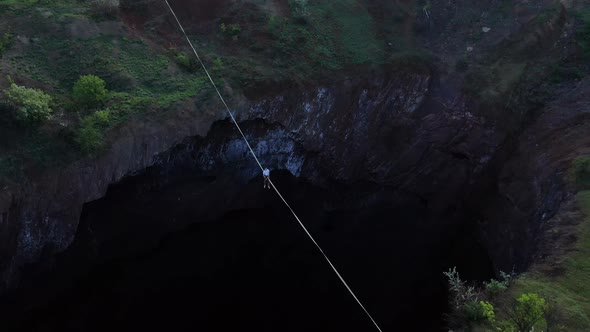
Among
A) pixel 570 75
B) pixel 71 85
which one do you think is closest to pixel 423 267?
pixel 570 75

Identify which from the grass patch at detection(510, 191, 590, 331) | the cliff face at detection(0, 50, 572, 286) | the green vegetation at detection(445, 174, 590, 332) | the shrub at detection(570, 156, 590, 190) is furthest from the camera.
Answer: the cliff face at detection(0, 50, 572, 286)

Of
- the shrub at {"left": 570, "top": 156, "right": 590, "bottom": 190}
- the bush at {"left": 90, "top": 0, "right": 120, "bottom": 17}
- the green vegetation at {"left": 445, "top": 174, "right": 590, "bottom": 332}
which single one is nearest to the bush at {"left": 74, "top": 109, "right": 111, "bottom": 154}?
the bush at {"left": 90, "top": 0, "right": 120, "bottom": 17}

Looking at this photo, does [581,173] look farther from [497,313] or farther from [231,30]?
[231,30]

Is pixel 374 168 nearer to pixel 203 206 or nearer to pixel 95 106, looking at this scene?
pixel 203 206

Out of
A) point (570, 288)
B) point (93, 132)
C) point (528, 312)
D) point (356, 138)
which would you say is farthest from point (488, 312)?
point (93, 132)

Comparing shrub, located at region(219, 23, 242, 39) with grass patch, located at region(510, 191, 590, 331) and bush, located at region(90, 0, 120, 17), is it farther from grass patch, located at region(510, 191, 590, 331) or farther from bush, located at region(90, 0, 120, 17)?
grass patch, located at region(510, 191, 590, 331)

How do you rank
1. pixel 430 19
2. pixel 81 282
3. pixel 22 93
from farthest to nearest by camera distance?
pixel 430 19
pixel 81 282
pixel 22 93

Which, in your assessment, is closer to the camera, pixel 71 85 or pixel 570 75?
pixel 71 85
